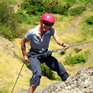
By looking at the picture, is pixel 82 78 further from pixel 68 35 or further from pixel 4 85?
pixel 68 35

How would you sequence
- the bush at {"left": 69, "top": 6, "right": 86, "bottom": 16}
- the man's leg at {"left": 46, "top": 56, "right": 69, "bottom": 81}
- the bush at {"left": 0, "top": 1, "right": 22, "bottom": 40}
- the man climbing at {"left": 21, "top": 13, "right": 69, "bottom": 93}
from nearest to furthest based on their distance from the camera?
the man climbing at {"left": 21, "top": 13, "right": 69, "bottom": 93}, the man's leg at {"left": 46, "top": 56, "right": 69, "bottom": 81}, the bush at {"left": 0, "top": 1, "right": 22, "bottom": 40}, the bush at {"left": 69, "top": 6, "right": 86, "bottom": 16}

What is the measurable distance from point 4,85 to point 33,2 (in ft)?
73.0

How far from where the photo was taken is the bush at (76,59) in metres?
15.1

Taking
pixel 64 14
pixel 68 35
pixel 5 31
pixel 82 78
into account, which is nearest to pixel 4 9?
pixel 5 31

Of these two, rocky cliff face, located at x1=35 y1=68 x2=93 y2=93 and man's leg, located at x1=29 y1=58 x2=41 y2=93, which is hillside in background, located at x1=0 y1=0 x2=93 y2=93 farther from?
man's leg, located at x1=29 y1=58 x2=41 y2=93

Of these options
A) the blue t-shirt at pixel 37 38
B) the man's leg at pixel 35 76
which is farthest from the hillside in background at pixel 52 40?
the blue t-shirt at pixel 37 38

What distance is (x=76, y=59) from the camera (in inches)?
611

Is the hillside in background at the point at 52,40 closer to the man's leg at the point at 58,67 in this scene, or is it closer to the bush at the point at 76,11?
the bush at the point at 76,11

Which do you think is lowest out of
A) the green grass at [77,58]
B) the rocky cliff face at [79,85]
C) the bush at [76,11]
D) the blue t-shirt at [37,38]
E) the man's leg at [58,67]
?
the green grass at [77,58]

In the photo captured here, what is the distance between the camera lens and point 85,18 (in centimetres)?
2430

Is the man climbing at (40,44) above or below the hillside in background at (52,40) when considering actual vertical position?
above

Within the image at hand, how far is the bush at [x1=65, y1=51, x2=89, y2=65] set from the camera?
15.1 meters

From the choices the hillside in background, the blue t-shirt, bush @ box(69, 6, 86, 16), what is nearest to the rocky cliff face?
the hillside in background

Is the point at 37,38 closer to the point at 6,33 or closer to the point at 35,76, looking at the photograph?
the point at 35,76
